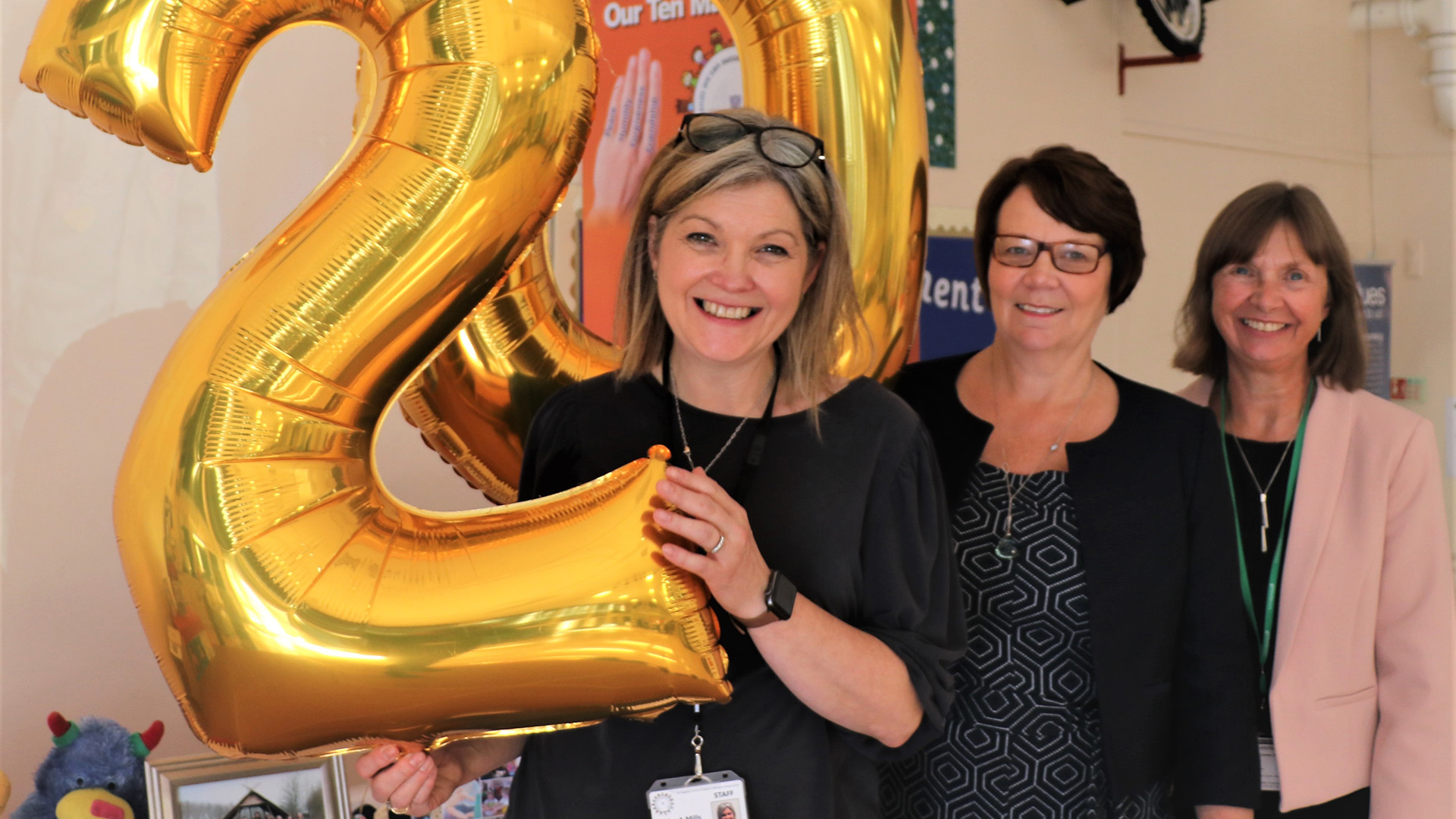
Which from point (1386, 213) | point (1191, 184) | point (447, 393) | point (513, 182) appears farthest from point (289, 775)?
point (1386, 213)

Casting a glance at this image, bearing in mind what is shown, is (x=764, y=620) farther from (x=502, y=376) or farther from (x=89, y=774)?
(x=89, y=774)

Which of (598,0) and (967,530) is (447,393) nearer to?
(967,530)

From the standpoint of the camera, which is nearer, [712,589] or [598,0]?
[712,589]

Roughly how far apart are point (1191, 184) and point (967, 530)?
3.81 metres

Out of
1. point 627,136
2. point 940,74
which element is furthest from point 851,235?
point 940,74

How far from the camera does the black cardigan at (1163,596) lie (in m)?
1.38

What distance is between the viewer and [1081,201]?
1448mm

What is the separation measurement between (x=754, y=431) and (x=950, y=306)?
2.22m

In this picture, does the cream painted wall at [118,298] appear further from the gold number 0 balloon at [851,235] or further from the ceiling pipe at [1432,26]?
the ceiling pipe at [1432,26]

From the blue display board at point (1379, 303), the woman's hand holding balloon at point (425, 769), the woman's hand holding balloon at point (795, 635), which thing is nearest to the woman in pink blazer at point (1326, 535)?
the woman's hand holding balloon at point (795, 635)

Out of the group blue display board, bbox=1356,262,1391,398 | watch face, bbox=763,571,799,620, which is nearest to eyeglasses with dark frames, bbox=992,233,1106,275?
watch face, bbox=763,571,799,620

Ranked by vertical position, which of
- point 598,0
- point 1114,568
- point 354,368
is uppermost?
point 598,0

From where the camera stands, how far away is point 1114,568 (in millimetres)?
1385

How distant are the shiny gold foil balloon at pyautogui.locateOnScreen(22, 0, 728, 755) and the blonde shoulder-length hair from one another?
0.50 ft
